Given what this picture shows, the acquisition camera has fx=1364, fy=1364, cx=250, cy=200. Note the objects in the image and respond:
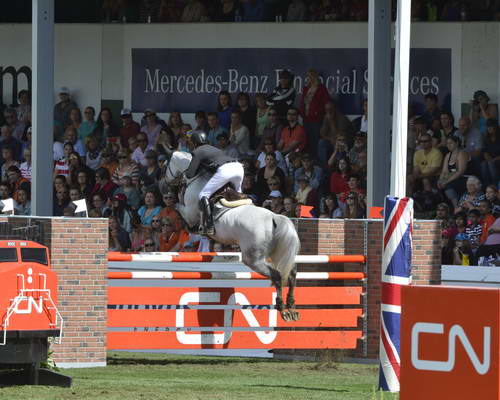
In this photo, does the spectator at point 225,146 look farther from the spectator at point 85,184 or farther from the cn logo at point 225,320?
the cn logo at point 225,320

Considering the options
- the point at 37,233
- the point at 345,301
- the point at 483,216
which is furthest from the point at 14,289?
the point at 483,216

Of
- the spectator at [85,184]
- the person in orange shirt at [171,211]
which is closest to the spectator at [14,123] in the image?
the spectator at [85,184]

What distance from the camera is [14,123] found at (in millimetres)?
22375

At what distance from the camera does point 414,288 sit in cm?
736

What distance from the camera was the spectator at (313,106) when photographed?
20.4 meters

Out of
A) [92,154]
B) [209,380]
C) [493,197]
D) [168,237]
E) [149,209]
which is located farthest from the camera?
[92,154]

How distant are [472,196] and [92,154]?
21.3 ft

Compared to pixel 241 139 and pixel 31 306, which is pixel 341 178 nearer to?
pixel 241 139

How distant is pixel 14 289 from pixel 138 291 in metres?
2.74

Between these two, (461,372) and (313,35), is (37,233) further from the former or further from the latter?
(313,35)

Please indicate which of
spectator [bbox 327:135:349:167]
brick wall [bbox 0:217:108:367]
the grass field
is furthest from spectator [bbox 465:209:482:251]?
brick wall [bbox 0:217:108:367]

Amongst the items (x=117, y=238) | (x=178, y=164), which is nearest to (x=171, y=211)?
(x=117, y=238)

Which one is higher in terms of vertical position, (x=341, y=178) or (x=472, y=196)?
(x=341, y=178)

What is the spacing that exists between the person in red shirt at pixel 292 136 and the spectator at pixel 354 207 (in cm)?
171
